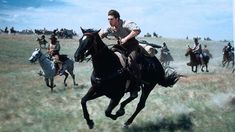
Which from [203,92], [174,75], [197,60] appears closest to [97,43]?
[174,75]

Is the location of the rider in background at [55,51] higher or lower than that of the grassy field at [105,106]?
higher

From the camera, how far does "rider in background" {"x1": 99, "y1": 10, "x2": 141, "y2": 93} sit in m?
7.54

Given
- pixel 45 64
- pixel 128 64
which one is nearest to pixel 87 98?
pixel 128 64

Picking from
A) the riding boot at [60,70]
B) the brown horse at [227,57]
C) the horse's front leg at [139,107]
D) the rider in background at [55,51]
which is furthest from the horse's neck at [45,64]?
the brown horse at [227,57]

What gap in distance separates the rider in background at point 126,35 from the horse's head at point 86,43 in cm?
72

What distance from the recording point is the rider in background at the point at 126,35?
7.54 m

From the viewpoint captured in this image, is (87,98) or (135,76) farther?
(135,76)

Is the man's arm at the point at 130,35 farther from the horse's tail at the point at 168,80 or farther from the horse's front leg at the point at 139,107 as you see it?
the horse's tail at the point at 168,80

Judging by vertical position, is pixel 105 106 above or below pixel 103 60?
below

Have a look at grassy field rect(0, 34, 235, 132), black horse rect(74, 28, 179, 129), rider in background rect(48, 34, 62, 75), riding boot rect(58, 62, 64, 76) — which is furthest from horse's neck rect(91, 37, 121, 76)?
riding boot rect(58, 62, 64, 76)

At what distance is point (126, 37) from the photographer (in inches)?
296

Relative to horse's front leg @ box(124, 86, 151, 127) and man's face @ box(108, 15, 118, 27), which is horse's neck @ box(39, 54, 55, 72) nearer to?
horse's front leg @ box(124, 86, 151, 127)

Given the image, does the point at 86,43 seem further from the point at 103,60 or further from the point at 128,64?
the point at 128,64

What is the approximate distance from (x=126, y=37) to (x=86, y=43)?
1058 millimetres
